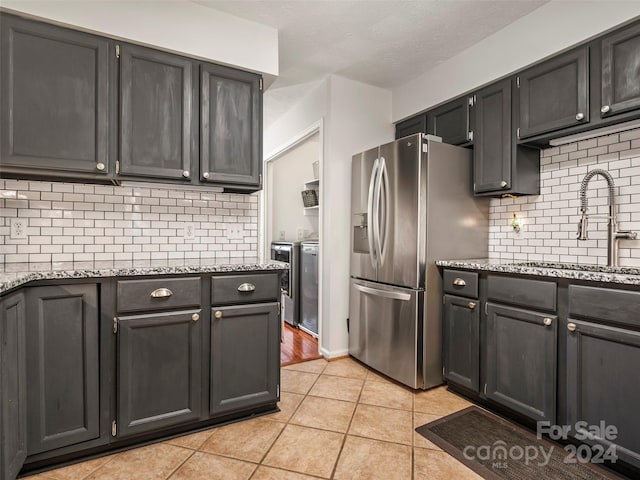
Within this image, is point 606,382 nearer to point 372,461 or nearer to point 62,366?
point 372,461

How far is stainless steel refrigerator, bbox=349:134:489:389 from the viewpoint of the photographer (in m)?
2.43

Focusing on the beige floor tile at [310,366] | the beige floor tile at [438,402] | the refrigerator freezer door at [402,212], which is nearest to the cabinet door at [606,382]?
the beige floor tile at [438,402]

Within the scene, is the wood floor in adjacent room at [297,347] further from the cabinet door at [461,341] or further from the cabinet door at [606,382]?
the cabinet door at [606,382]

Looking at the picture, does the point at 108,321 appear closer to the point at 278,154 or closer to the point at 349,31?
the point at 349,31

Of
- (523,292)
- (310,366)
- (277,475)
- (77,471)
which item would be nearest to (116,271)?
(77,471)

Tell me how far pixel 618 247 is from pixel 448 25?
1.79 m

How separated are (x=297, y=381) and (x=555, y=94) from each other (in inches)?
103

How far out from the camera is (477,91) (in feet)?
8.55

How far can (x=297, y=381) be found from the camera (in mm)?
2635

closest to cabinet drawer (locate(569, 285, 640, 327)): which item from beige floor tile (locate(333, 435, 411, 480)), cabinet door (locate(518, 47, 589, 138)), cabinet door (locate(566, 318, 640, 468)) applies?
cabinet door (locate(566, 318, 640, 468))

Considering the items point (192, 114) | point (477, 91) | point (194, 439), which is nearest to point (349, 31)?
point (477, 91)

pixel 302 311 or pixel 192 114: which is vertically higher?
pixel 192 114

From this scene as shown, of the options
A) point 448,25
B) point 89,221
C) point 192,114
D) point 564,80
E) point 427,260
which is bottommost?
point 427,260

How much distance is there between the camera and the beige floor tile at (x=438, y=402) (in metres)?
2.20
